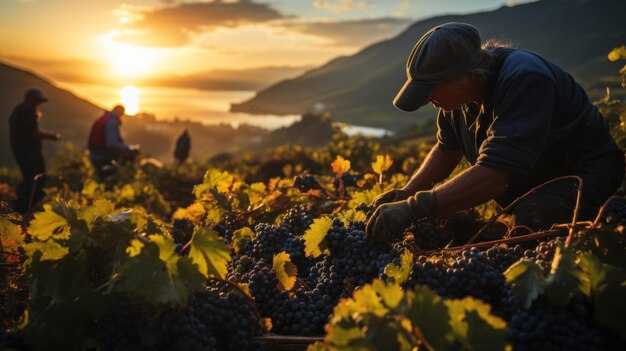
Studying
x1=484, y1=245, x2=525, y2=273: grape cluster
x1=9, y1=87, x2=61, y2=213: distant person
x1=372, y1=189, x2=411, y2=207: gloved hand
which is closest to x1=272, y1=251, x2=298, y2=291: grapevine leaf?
x1=372, y1=189, x2=411, y2=207: gloved hand

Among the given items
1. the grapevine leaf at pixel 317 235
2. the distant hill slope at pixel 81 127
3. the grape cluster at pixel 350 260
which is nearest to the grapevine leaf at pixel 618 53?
the grape cluster at pixel 350 260

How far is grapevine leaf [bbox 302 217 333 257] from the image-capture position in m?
2.54

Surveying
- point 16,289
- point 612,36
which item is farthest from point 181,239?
point 612,36

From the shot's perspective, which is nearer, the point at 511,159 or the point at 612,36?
the point at 511,159

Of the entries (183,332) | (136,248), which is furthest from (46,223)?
(183,332)

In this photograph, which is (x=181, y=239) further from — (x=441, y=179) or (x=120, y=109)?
(x=120, y=109)

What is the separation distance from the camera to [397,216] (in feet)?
8.32

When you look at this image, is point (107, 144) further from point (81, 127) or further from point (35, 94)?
point (81, 127)

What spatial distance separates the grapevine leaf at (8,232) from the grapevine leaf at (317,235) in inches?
60.1

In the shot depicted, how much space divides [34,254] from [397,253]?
5.22ft

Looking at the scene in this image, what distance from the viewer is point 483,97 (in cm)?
309

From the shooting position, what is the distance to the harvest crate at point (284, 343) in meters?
2.04

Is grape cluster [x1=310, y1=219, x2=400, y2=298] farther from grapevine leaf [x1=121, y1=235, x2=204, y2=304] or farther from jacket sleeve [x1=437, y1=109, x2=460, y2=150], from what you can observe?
jacket sleeve [x1=437, y1=109, x2=460, y2=150]

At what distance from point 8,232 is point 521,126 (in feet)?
9.09
